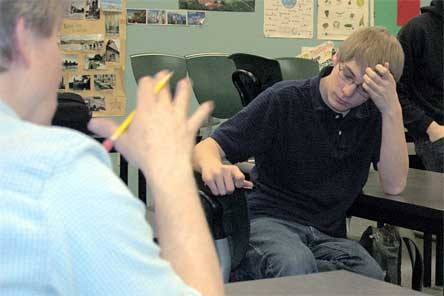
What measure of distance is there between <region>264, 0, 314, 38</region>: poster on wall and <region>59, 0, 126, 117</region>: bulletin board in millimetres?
1115

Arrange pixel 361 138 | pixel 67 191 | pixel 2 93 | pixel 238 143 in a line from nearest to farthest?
pixel 67 191 → pixel 2 93 → pixel 238 143 → pixel 361 138

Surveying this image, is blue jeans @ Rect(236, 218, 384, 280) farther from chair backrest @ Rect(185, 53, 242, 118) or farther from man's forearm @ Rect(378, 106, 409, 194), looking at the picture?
chair backrest @ Rect(185, 53, 242, 118)

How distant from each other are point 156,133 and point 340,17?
5023 millimetres

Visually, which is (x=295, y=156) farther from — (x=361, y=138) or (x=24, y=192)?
(x=24, y=192)

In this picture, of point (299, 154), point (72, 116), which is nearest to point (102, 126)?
point (72, 116)

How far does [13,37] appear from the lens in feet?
2.43

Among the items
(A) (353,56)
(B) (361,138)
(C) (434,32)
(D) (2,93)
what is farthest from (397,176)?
(D) (2,93)

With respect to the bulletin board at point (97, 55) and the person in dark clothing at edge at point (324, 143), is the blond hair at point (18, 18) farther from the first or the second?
the bulletin board at point (97, 55)

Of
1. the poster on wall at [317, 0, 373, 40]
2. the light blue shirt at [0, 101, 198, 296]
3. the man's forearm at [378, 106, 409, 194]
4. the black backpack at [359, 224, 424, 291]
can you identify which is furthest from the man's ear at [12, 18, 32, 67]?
the poster on wall at [317, 0, 373, 40]

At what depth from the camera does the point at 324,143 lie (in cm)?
229

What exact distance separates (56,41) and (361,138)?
66.0 inches

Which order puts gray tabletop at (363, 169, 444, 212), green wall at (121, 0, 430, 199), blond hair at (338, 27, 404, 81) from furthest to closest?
green wall at (121, 0, 430, 199) < blond hair at (338, 27, 404, 81) < gray tabletop at (363, 169, 444, 212)

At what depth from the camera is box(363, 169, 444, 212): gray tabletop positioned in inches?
80.5

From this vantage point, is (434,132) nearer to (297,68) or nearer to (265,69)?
(265,69)
